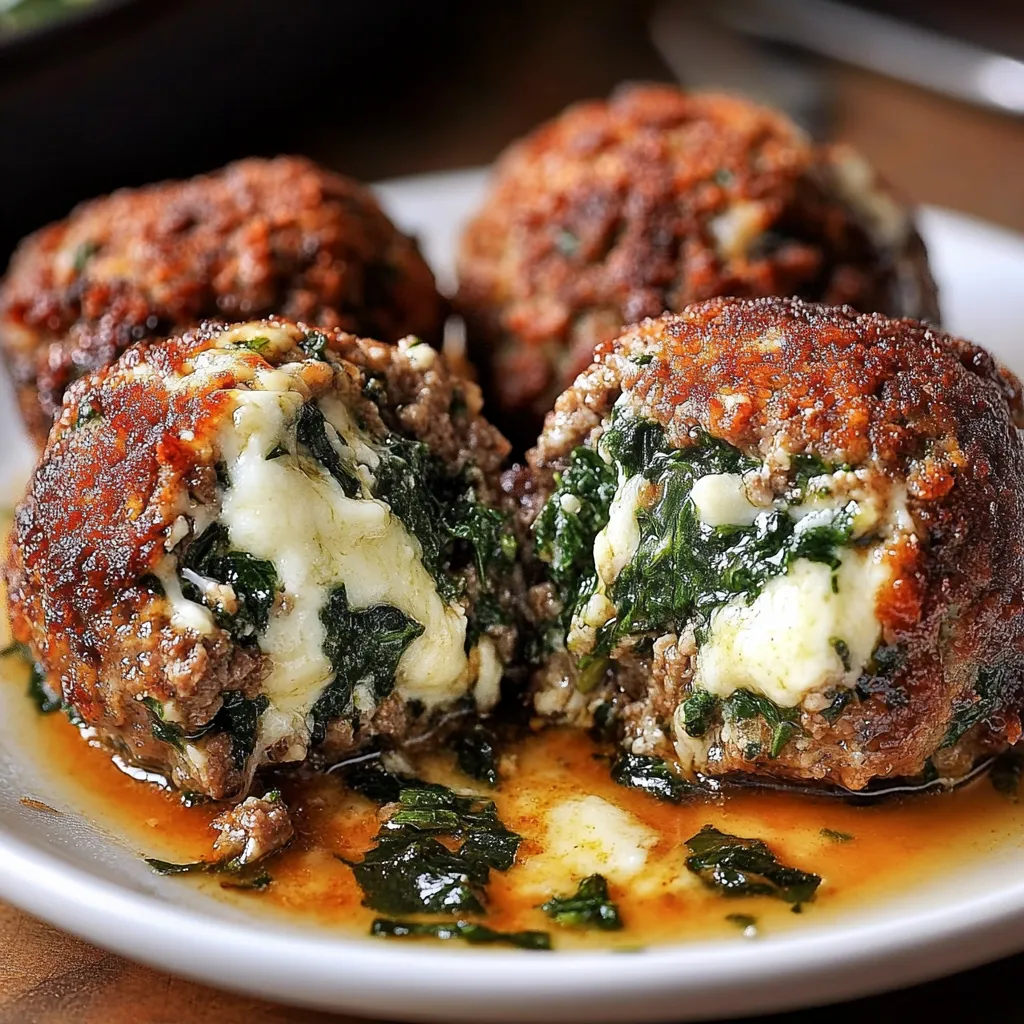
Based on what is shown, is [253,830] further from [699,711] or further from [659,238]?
[659,238]

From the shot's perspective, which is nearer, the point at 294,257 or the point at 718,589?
the point at 718,589

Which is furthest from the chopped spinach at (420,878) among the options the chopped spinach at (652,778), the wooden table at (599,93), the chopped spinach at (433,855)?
the wooden table at (599,93)

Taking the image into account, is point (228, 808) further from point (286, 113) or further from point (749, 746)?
point (286, 113)

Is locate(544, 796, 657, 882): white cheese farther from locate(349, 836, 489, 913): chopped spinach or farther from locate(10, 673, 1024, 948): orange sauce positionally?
locate(349, 836, 489, 913): chopped spinach

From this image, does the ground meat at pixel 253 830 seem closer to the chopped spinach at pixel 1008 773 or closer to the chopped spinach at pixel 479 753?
the chopped spinach at pixel 479 753

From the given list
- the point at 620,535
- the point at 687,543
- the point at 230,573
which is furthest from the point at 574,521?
the point at 230,573

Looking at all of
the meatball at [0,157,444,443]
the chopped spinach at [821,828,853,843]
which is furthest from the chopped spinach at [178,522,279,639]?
the chopped spinach at [821,828,853,843]

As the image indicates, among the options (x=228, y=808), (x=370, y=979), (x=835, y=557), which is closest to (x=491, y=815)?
(x=228, y=808)
